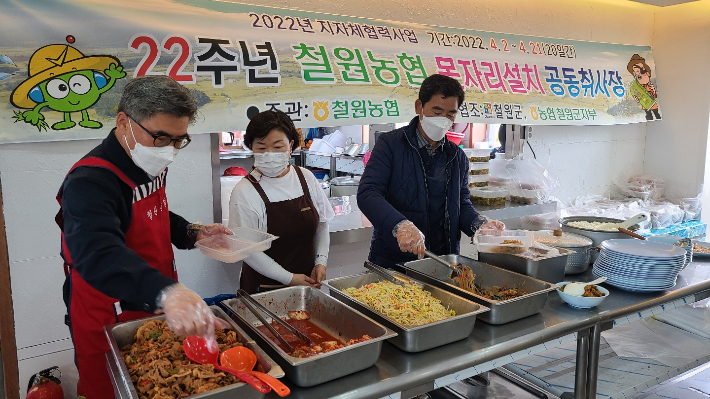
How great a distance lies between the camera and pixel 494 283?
2.14 m

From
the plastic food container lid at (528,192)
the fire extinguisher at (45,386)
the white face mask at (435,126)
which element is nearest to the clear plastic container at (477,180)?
the plastic food container lid at (528,192)

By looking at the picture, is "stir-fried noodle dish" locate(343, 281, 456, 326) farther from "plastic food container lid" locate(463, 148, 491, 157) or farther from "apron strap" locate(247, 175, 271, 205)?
"plastic food container lid" locate(463, 148, 491, 157)

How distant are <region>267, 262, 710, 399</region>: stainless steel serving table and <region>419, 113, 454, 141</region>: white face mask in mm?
953

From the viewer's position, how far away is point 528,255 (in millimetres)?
2180

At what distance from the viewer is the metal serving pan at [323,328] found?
4.50ft

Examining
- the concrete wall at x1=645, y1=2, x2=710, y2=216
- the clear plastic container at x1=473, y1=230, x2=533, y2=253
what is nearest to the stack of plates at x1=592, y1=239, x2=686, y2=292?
the clear plastic container at x1=473, y1=230, x2=533, y2=253

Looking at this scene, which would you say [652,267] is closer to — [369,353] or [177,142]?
[369,353]

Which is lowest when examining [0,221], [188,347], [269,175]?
[188,347]

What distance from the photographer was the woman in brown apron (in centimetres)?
240

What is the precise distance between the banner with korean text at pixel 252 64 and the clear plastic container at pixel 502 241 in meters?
1.38

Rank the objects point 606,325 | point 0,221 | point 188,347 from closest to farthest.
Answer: point 188,347 → point 606,325 → point 0,221

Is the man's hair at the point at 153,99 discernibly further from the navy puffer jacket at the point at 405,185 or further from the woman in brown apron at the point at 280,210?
the navy puffer jacket at the point at 405,185

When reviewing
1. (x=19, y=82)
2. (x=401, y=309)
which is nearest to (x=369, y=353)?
(x=401, y=309)

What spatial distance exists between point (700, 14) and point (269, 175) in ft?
16.1
